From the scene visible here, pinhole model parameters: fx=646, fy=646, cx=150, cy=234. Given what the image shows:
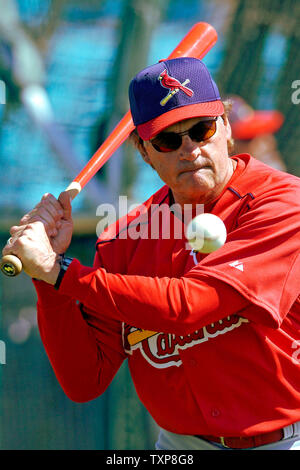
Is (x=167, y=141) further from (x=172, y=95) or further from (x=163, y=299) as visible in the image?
(x=163, y=299)

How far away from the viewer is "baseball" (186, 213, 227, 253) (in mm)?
1726

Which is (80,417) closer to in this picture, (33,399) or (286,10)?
(33,399)

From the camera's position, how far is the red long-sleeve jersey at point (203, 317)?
70.0 inches

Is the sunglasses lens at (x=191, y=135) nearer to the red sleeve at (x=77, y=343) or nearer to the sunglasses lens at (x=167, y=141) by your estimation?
the sunglasses lens at (x=167, y=141)

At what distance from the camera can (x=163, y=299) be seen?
5.81ft

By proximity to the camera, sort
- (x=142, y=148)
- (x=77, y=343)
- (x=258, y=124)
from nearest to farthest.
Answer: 1. (x=77, y=343)
2. (x=142, y=148)
3. (x=258, y=124)

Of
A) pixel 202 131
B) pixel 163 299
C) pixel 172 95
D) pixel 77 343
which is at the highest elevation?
pixel 172 95

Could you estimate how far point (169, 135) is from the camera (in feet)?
6.65

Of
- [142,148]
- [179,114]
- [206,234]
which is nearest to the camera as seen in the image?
[206,234]

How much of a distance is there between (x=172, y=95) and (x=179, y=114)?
7 centimetres

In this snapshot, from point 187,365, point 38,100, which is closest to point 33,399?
point 38,100

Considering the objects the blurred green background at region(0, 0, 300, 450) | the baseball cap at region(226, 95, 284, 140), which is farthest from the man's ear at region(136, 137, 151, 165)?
the baseball cap at region(226, 95, 284, 140)

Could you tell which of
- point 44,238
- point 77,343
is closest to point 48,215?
point 44,238
